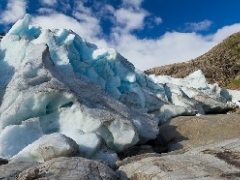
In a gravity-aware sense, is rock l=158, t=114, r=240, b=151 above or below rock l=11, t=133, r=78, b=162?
below

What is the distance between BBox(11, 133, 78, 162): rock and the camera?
37.3 feet

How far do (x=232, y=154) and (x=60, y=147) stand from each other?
4.80 metres

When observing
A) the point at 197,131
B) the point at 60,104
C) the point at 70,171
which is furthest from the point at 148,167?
the point at 197,131

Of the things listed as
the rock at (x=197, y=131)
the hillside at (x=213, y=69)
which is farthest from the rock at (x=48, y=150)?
the hillside at (x=213, y=69)

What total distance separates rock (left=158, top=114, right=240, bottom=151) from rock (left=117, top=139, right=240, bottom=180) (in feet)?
18.0

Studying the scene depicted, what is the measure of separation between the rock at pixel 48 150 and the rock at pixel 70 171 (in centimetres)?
92

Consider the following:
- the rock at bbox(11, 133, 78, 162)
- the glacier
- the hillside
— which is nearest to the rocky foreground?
the rock at bbox(11, 133, 78, 162)

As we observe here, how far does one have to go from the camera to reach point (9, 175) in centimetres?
966

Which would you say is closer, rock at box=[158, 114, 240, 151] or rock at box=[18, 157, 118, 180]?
rock at box=[18, 157, 118, 180]

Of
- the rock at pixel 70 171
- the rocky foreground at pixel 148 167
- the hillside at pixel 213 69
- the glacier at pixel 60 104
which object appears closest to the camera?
the rock at pixel 70 171

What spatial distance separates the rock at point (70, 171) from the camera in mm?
9305

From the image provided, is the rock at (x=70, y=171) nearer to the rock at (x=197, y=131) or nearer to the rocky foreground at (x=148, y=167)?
the rocky foreground at (x=148, y=167)

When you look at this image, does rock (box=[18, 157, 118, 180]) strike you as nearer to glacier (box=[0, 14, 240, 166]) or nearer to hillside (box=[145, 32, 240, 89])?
glacier (box=[0, 14, 240, 166])

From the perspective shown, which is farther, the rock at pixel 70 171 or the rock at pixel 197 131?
the rock at pixel 197 131
